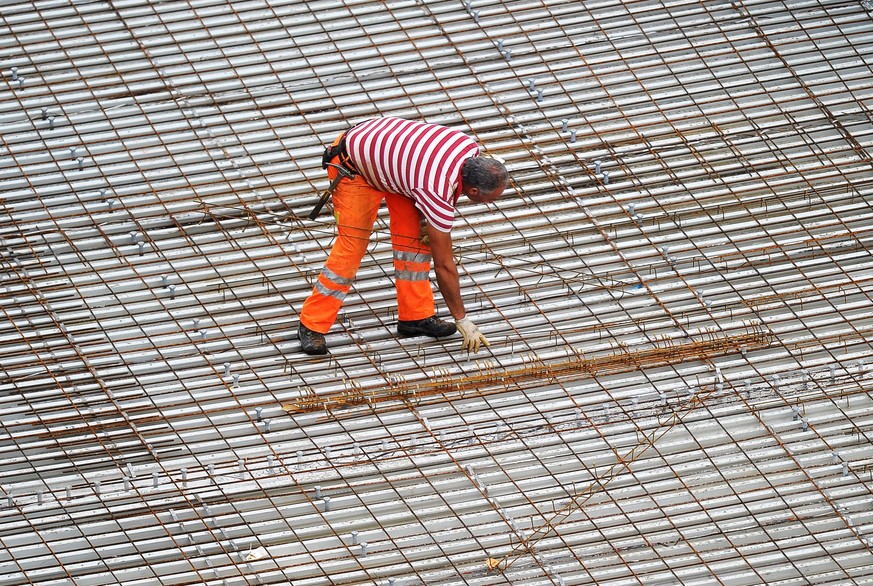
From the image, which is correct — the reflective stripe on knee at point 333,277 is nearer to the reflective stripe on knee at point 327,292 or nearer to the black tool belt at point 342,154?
the reflective stripe on knee at point 327,292

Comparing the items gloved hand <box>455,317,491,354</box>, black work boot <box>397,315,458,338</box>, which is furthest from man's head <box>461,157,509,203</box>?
black work boot <box>397,315,458,338</box>

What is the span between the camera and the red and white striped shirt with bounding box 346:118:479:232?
6.38m

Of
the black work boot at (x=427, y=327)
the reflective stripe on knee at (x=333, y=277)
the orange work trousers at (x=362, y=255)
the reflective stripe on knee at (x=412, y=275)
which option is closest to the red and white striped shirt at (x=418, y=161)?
the orange work trousers at (x=362, y=255)

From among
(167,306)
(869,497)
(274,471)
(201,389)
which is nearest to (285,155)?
(167,306)

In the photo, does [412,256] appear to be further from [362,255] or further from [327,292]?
[327,292]

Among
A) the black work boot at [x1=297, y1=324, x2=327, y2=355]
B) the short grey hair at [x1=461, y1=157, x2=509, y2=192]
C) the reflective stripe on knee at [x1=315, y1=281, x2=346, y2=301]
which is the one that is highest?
the short grey hair at [x1=461, y1=157, x2=509, y2=192]

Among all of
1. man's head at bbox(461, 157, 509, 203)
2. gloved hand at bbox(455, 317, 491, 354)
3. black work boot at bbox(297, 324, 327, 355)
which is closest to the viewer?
man's head at bbox(461, 157, 509, 203)

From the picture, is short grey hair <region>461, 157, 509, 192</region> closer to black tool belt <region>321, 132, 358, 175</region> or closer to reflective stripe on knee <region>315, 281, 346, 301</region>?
black tool belt <region>321, 132, 358, 175</region>

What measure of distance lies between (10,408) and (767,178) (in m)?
4.90

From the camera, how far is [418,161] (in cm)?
641

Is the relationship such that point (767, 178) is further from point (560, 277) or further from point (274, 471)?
point (274, 471)

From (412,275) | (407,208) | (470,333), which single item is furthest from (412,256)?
(470,333)

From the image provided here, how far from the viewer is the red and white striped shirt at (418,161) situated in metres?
6.38

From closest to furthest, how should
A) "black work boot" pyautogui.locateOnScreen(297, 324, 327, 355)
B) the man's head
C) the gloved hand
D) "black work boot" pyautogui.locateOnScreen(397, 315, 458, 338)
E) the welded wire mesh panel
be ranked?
1. the welded wire mesh panel
2. the man's head
3. the gloved hand
4. "black work boot" pyautogui.locateOnScreen(297, 324, 327, 355)
5. "black work boot" pyautogui.locateOnScreen(397, 315, 458, 338)
